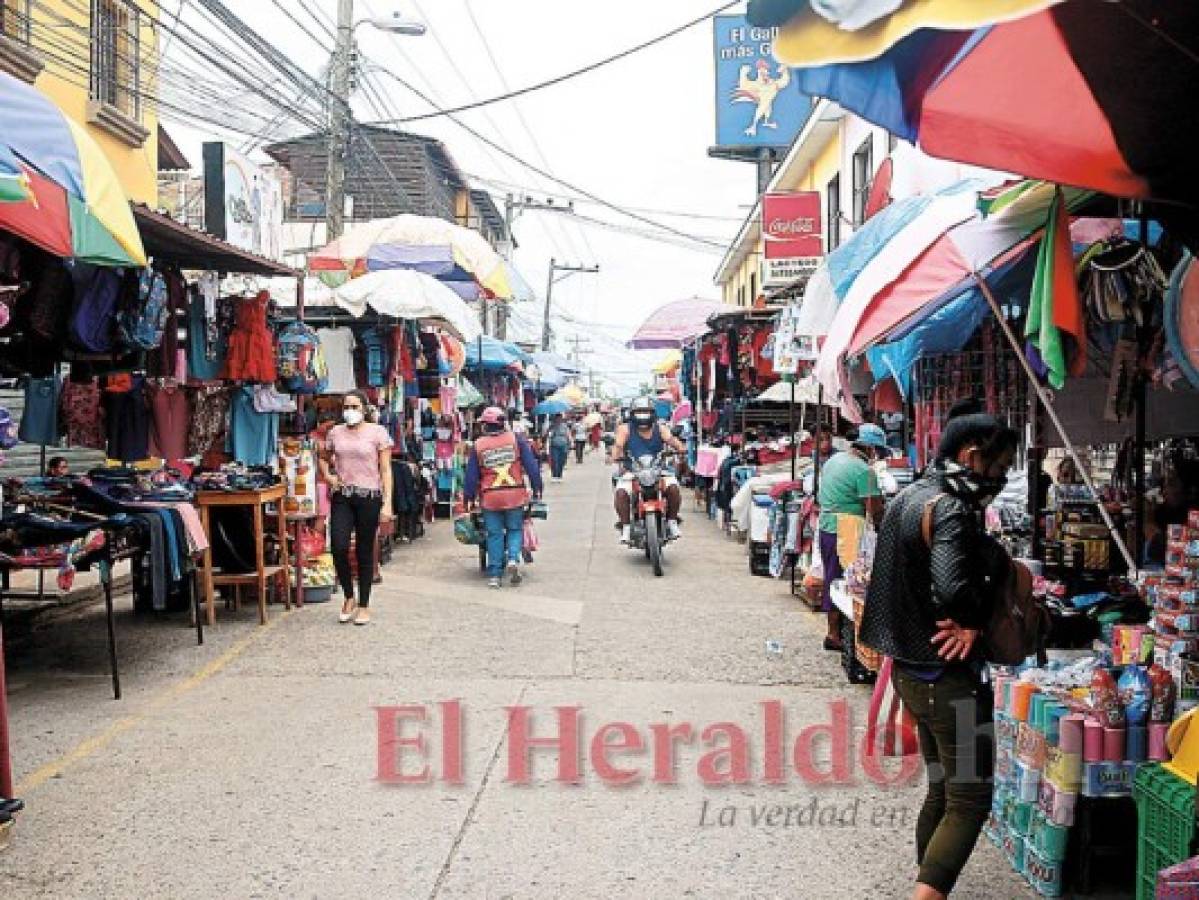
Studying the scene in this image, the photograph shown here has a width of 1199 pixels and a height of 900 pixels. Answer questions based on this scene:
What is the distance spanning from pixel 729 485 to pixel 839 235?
4.84 m

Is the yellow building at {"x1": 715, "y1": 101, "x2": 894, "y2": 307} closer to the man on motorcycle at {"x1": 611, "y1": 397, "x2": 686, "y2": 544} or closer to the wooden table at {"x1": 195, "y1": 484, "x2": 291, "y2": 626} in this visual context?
the man on motorcycle at {"x1": 611, "y1": 397, "x2": 686, "y2": 544}

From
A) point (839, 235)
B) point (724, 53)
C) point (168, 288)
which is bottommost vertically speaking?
point (168, 288)

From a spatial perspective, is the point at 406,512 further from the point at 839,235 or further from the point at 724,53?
the point at 724,53

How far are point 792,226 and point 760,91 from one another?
1399 cm

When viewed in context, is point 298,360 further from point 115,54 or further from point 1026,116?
point 1026,116

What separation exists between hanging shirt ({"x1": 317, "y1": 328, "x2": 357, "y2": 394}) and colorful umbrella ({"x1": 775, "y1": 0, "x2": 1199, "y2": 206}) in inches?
398

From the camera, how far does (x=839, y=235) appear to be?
18781 millimetres

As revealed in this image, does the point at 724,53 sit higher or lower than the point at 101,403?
higher

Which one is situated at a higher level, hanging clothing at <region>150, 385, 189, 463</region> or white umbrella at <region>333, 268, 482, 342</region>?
white umbrella at <region>333, 268, 482, 342</region>

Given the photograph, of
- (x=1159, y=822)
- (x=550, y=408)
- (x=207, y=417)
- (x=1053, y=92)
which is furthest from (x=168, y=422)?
(x=550, y=408)

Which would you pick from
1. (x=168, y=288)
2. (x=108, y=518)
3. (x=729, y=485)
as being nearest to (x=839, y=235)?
(x=729, y=485)

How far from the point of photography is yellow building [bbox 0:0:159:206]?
488 inches

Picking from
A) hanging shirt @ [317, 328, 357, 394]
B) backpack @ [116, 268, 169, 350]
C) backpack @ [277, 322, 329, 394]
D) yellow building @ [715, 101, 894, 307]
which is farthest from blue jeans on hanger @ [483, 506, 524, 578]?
backpack @ [116, 268, 169, 350]

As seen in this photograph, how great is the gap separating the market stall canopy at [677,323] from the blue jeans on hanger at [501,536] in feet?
22.8
